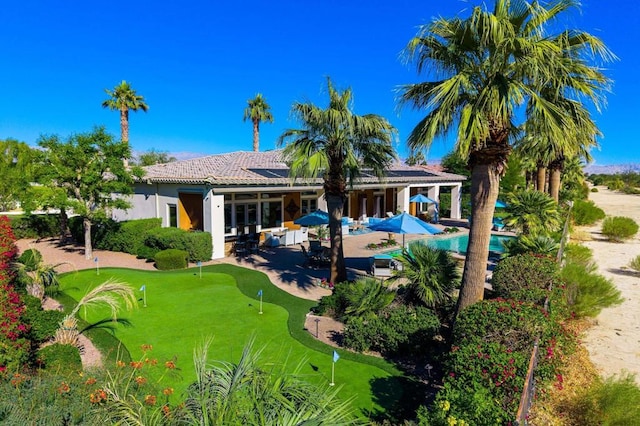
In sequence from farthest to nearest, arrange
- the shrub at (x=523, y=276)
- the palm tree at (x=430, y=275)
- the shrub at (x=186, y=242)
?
the shrub at (x=186, y=242) < the palm tree at (x=430, y=275) < the shrub at (x=523, y=276)

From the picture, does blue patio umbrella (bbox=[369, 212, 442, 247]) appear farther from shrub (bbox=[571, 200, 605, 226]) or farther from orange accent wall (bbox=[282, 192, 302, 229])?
shrub (bbox=[571, 200, 605, 226])

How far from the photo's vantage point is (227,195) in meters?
25.2

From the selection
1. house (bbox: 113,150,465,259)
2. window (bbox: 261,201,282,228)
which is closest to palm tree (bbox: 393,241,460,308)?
house (bbox: 113,150,465,259)

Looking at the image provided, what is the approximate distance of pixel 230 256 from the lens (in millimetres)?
21250

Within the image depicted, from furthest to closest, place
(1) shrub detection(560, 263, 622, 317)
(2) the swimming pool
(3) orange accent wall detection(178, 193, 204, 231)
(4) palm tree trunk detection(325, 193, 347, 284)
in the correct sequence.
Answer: (2) the swimming pool < (3) orange accent wall detection(178, 193, 204, 231) < (4) palm tree trunk detection(325, 193, 347, 284) < (1) shrub detection(560, 263, 622, 317)

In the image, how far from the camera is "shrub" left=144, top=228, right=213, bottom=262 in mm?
19266

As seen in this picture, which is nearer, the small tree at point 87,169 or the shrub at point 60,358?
the shrub at point 60,358

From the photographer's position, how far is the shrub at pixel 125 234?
68.7 feet

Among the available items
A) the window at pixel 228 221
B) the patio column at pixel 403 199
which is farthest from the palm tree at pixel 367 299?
the patio column at pixel 403 199

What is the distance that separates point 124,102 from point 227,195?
1765 centimetres

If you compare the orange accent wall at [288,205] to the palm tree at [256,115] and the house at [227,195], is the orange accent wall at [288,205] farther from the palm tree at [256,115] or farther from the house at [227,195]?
the palm tree at [256,115]

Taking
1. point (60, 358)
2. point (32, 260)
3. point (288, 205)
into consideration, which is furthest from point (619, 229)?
point (32, 260)

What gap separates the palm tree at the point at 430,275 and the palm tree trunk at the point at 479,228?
1.59 meters

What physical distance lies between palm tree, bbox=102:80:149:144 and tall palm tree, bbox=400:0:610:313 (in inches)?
1285
